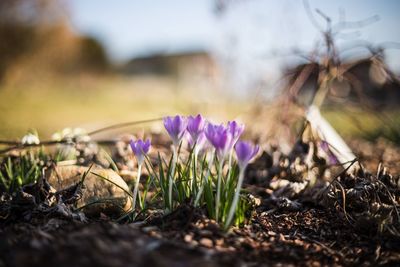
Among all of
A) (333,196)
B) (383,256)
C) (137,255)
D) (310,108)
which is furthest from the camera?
(310,108)

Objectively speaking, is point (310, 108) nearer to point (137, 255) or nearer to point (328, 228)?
point (328, 228)

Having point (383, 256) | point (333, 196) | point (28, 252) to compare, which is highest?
point (28, 252)

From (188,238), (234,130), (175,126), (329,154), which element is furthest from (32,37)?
(188,238)

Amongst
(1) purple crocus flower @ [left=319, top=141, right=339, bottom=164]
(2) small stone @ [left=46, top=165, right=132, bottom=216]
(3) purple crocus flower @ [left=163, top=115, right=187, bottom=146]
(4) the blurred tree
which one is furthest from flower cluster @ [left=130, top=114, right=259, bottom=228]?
(4) the blurred tree

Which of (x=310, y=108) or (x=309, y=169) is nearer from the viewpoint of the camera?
(x=309, y=169)

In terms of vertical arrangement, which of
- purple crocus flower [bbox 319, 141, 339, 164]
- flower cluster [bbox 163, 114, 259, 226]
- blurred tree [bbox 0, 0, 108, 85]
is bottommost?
purple crocus flower [bbox 319, 141, 339, 164]

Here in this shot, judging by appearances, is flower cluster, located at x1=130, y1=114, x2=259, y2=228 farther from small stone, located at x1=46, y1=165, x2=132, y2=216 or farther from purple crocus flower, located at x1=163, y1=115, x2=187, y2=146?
small stone, located at x1=46, y1=165, x2=132, y2=216

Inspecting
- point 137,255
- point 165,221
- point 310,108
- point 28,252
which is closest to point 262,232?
point 165,221

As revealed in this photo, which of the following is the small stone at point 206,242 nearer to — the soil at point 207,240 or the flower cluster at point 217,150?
the soil at point 207,240

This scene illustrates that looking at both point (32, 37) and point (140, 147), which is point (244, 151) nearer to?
point (140, 147)
